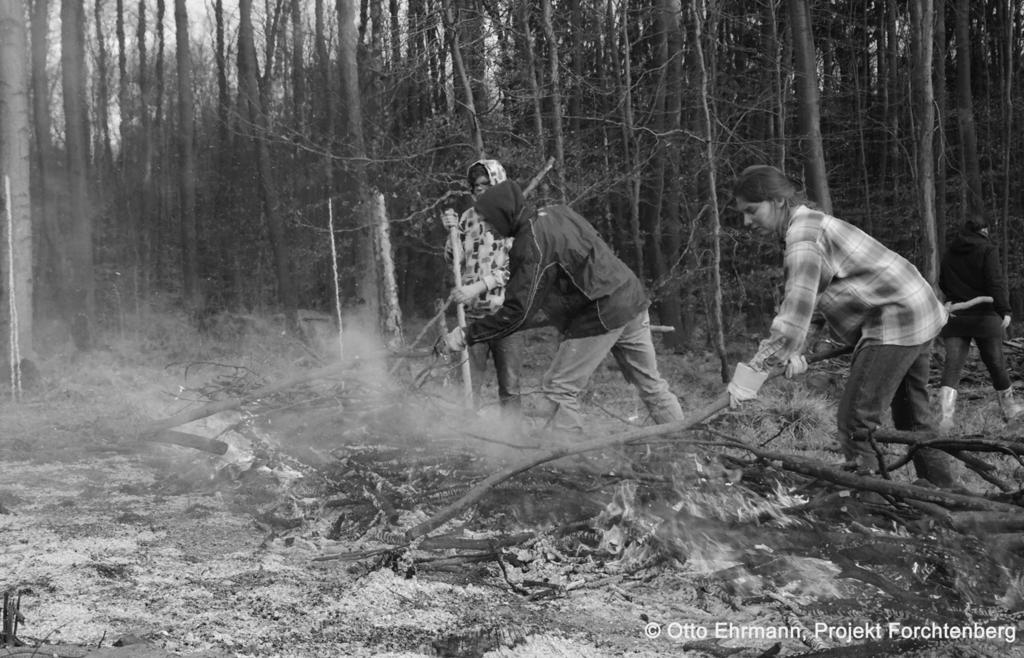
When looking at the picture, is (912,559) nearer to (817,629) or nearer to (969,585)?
(969,585)

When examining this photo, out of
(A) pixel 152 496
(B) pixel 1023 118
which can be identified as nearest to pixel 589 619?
(A) pixel 152 496

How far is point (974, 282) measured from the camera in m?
6.75

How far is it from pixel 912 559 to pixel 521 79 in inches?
352

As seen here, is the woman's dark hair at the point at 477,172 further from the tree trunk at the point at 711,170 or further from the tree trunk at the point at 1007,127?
the tree trunk at the point at 1007,127

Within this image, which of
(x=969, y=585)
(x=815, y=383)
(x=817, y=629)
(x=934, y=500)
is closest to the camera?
(x=817, y=629)

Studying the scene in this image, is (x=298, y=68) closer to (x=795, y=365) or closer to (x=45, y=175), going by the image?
(x=45, y=175)

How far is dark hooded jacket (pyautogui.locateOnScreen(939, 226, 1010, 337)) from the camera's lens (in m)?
6.70

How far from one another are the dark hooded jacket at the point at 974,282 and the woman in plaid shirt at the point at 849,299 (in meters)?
3.59

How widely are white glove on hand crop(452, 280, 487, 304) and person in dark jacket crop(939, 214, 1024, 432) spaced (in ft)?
13.0

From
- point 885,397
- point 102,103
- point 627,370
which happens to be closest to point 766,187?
point 885,397

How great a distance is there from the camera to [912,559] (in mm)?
3139

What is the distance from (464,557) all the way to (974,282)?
17.7ft

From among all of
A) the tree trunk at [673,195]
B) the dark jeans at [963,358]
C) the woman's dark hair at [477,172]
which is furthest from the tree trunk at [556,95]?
the dark jeans at [963,358]

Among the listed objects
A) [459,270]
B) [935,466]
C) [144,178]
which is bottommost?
[935,466]
